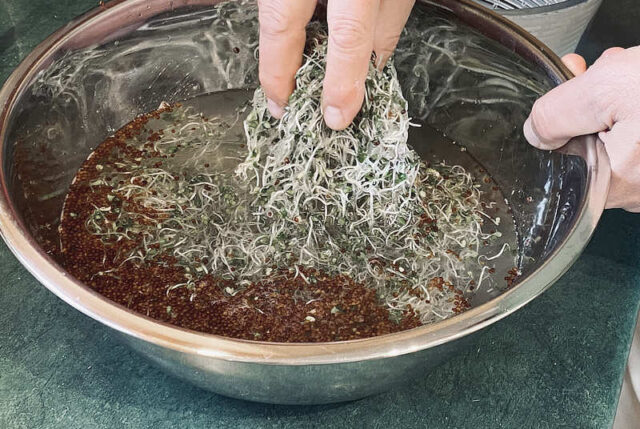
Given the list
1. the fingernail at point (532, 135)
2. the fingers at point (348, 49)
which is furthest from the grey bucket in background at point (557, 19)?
the fingers at point (348, 49)

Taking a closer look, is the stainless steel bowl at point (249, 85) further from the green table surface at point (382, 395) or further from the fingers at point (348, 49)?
the fingers at point (348, 49)

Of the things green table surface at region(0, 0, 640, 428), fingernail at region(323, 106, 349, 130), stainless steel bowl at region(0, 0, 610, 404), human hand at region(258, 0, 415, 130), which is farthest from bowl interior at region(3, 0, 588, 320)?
fingernail at region(323, 106, 349, 130)

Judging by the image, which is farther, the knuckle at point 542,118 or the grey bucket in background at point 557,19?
the grey bucket in background at point 557,19

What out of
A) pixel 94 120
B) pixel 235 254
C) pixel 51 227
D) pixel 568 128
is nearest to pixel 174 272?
pixel 235 254

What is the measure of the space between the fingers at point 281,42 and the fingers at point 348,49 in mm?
60

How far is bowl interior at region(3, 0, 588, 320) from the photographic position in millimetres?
1035

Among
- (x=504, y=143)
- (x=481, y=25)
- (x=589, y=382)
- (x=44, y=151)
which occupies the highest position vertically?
(x=481, y=25)

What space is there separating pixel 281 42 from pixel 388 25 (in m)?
0.20

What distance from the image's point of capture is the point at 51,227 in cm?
107

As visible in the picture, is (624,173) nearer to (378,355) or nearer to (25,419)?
(378,355)

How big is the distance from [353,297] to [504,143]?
480 mm

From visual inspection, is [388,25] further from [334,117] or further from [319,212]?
[319,212]

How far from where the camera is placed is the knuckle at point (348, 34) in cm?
80

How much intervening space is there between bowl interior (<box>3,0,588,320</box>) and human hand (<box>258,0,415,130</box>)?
25 cm
